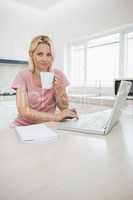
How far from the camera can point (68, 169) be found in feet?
1.49

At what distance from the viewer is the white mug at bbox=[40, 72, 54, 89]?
1.23 m

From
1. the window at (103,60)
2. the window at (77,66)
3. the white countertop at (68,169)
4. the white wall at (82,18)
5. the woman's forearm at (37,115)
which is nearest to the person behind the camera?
the white countertop at (68,169)

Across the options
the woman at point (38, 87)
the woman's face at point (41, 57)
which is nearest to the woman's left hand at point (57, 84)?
the woman at point (38, 87)

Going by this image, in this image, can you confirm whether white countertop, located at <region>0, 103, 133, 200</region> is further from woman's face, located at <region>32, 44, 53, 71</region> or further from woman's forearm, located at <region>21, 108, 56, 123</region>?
woman's face, located at <region>32, 44, 53, 71</region>

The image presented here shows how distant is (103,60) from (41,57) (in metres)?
2.07

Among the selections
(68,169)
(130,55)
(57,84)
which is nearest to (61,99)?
(57,84)

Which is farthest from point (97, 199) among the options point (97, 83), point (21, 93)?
point (97, 83)

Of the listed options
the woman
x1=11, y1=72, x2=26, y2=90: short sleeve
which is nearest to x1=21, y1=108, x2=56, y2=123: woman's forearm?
the woman

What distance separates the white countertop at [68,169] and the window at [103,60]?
237 cm

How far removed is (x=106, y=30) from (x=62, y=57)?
114 cm

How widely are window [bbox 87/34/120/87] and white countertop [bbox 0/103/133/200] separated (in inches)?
93.5

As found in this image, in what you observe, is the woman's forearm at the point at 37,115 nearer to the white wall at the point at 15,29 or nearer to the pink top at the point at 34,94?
the pink top at the point at 34,94

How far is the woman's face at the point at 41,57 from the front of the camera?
1245 mm

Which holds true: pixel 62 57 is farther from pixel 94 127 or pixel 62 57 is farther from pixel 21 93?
pixel 94 127
